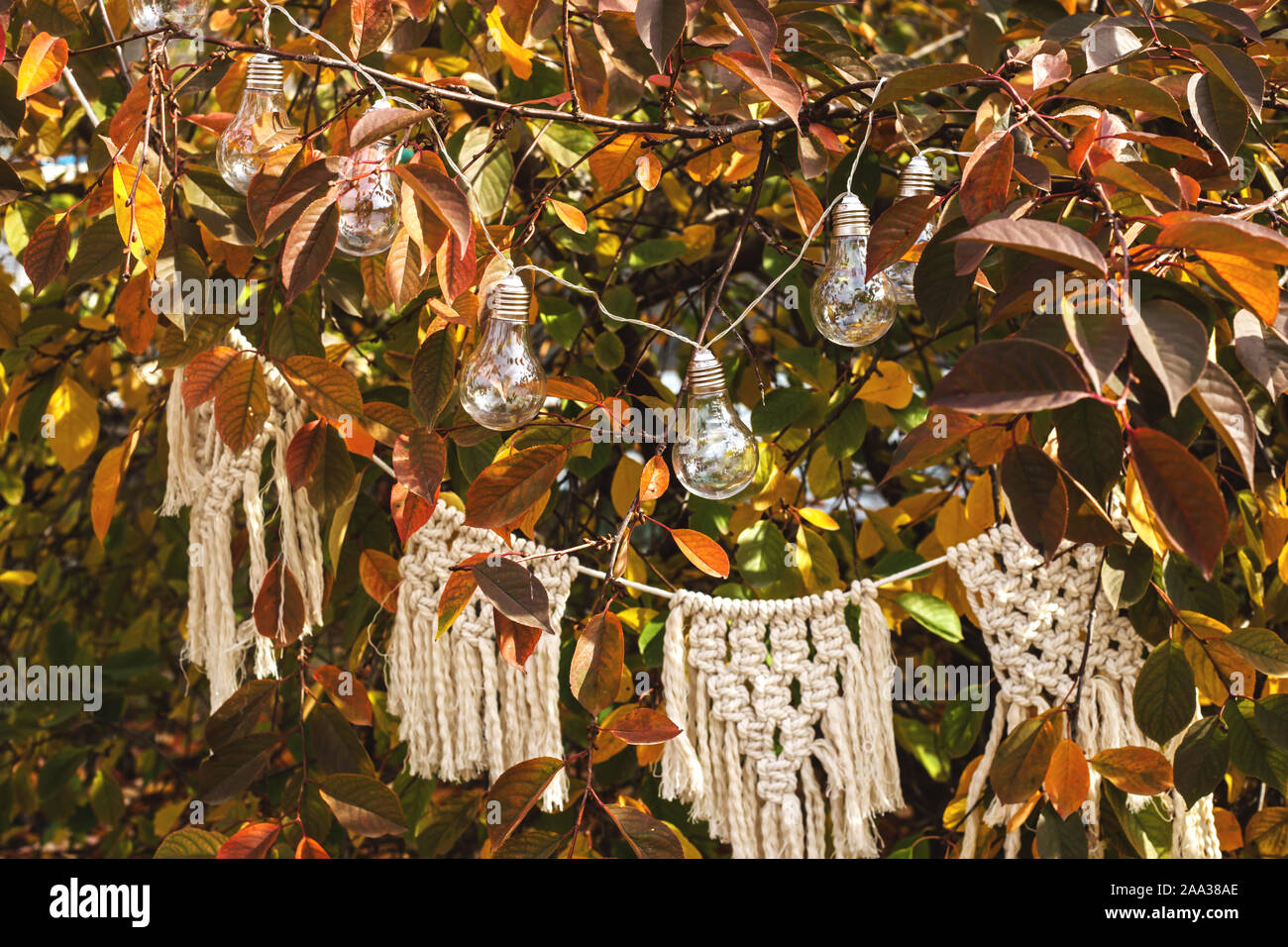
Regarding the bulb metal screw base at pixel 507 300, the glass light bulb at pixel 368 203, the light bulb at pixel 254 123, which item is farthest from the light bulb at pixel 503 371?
the light bulb at pixel 254 123

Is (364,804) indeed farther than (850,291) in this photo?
Yes

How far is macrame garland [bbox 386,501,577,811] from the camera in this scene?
0.98 metres

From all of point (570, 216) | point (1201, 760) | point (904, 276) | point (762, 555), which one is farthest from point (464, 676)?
point (1201, 760)

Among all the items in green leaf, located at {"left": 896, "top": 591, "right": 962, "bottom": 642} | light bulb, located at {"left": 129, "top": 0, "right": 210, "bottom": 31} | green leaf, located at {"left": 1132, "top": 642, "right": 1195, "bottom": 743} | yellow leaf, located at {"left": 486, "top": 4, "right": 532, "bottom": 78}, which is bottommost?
green leaf, located at {"left": 1132, "top": 642, "right": 1195, "bottom": 743}

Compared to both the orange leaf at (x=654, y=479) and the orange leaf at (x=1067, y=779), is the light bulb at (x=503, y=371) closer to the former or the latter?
the orange leaf at (x=654, y=479)

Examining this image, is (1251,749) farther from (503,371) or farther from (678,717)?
Result: (503,371)

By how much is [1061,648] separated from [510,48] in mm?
799

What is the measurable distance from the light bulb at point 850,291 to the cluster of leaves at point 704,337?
51 millimetres

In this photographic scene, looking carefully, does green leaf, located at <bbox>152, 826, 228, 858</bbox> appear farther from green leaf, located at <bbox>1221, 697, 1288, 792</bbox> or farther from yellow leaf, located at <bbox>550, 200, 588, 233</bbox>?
green leaf, located at <bbox>1221, 697, 1288, 792</bbox>

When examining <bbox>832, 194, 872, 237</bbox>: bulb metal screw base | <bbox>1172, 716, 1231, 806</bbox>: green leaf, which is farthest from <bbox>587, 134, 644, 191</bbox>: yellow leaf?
<bbox>1172, 716, 1231, 806</bbox>: green leaf

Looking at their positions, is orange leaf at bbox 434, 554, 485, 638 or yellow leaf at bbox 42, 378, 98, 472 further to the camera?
yellow leaf at bbox 42, 378, 98, 472

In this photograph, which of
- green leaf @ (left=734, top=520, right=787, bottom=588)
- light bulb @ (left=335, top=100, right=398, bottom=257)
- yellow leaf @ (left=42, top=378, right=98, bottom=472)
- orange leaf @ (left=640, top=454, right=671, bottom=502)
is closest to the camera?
light bulb @ (left=335, top=100, right=398, bottom=257)

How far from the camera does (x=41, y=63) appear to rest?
0.75 meters
